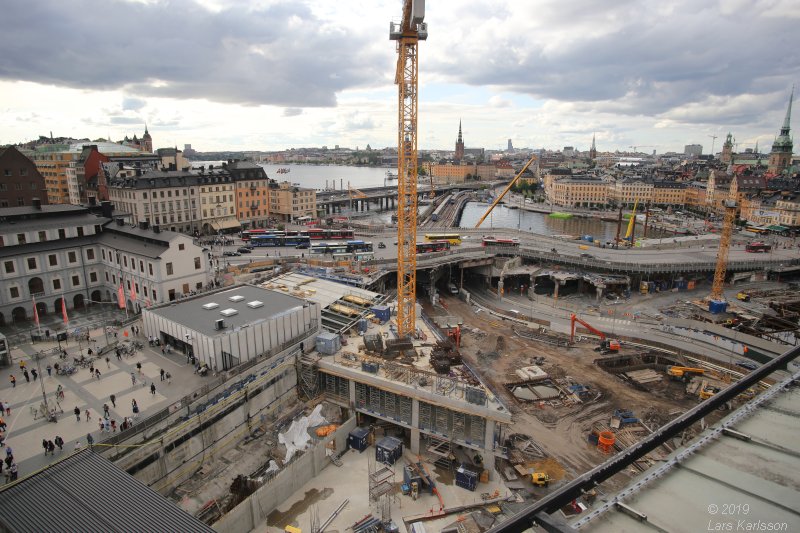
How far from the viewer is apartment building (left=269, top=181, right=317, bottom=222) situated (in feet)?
309

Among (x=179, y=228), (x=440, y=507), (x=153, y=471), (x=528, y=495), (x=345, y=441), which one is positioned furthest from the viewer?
(x=179, y=228)

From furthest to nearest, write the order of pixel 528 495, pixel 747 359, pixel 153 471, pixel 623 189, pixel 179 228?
pixel 623 189
pixel 179 228
pixel 747 359
pixel 528 495
pixel 153 471

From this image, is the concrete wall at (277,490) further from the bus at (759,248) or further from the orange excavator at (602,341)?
the bus at (759,248)

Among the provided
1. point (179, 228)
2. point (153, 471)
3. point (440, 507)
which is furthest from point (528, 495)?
point (179, 228)

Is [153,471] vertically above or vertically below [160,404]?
below

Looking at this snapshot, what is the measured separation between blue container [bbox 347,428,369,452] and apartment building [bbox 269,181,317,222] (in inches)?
2789

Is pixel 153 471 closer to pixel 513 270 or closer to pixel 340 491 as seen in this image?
pixel 340 491

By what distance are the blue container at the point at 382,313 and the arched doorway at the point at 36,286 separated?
30129 mm

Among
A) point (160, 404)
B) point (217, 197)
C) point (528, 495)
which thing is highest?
point (217, 197)

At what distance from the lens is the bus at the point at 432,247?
2771 inches

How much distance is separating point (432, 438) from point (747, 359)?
101ft

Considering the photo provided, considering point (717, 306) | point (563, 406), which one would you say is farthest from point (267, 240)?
point (717, 306)

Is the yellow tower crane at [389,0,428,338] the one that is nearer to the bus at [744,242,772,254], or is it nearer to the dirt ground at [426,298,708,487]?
the dirt ground at [426,298,708,487]

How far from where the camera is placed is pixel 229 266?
58.0 metres
